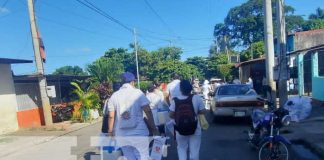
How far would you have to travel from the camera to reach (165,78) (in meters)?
45.5

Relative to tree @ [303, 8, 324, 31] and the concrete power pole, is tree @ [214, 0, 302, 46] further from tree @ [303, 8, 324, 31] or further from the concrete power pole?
the concrete power pole

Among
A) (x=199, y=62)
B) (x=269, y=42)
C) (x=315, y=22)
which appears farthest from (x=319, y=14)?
(x=269, y=42)

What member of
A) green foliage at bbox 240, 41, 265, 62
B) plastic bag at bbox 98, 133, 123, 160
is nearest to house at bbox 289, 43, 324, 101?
plastic bag at bbox 98, 133, 123, 160

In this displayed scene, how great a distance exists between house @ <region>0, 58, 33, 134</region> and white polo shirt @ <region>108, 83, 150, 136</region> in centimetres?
1156

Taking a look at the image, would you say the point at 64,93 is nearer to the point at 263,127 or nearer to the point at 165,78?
the point at 263,127

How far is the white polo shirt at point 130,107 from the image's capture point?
459 cm

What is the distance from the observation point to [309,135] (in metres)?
9.12

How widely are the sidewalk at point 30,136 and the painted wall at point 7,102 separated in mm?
472

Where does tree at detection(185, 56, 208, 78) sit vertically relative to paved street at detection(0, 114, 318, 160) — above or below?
above

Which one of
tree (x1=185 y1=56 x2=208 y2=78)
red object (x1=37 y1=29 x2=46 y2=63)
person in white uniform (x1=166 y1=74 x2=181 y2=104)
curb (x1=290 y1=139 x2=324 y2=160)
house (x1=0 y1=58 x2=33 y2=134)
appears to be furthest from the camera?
tree (x1=185 y1=56 x2=208 y2=78)

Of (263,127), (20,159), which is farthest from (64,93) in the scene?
(263,127)

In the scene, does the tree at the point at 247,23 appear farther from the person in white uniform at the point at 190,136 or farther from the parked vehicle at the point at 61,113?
the person in white uniform at the point at 190,136

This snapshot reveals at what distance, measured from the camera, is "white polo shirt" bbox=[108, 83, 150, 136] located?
15.1 feet

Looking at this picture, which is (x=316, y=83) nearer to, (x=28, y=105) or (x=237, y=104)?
(x=237, y=104)
